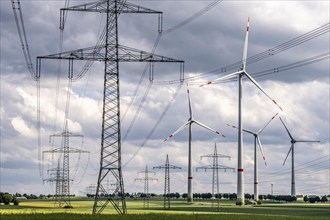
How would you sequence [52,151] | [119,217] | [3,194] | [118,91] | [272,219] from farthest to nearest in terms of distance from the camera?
[3,194] < [52,151] < [272,219] < [118,91] < [119,217]

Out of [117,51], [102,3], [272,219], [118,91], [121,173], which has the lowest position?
[272,219]

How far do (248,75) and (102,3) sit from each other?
79713 mm

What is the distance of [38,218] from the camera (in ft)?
230

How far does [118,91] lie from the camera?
262 feet

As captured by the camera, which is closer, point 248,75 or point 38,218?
point 38,218

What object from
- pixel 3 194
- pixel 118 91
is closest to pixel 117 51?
pixel 118 91

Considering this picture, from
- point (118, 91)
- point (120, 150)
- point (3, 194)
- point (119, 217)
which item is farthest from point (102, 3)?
point (3, 194)

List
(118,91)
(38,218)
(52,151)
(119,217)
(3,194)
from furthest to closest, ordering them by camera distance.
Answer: (3,194) → (52,151) → (118,91) → (119,217) → (38,218)

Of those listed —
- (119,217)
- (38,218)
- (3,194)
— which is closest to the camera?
(38,218)

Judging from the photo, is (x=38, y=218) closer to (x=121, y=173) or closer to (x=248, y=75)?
(x=121, y=173)

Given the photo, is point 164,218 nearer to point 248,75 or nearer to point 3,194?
point 248,75

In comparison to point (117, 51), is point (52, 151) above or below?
below

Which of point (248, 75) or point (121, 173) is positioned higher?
point (248, 75)

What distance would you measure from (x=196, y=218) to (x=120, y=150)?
13.5 m
